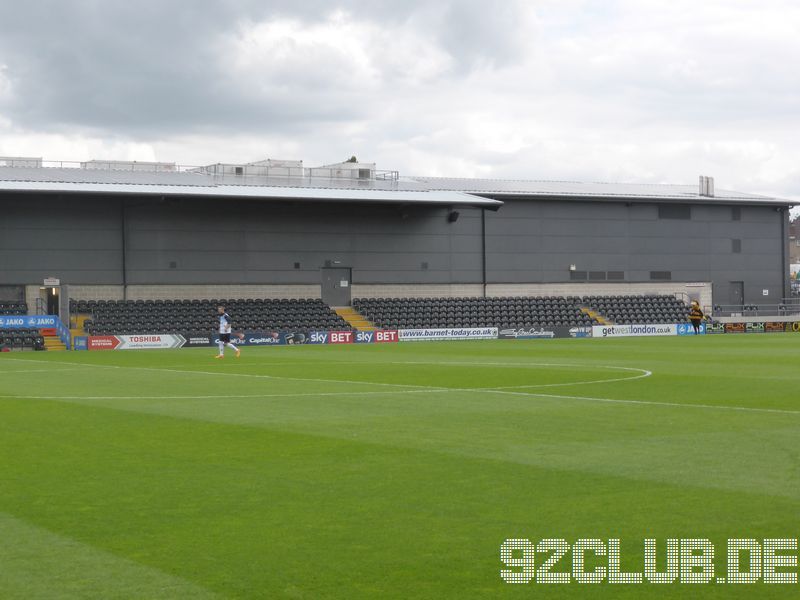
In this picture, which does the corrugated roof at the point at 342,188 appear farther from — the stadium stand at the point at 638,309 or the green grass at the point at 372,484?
the green grass at the point at 372,484

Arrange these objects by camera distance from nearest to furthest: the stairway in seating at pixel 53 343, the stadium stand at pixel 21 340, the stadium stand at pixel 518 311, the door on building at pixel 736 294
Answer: the stadium stand at pixel 21 340 → the stairway in seating at pixel 53 343 → the stadium stand at pixel 518 311 → the door on building at pixel 736 294

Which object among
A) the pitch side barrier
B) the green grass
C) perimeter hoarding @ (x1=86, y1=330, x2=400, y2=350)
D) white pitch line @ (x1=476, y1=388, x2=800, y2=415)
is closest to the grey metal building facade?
the pitch side barrier

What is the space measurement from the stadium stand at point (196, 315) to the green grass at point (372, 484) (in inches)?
1523

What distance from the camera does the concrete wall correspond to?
2596 inches

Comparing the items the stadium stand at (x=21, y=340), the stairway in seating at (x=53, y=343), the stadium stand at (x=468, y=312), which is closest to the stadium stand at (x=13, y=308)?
the stairway in seating at (x=53, y=343)

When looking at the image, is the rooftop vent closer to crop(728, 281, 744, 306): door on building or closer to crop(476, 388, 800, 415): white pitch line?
crop(728, 281, 744, 306): door on building

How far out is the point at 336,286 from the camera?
7306cm

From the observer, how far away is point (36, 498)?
11.3 metres

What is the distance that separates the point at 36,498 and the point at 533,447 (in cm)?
612

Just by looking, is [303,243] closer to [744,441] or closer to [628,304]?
[628,304]

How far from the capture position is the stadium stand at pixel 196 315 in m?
62.7

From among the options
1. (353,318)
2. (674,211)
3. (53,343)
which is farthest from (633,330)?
(53,343)

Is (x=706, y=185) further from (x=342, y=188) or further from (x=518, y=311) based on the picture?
(x=342, y=188)

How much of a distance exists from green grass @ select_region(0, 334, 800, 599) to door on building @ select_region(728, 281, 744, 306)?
6224 cm
